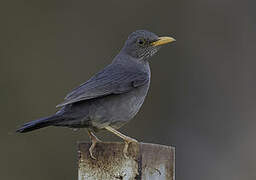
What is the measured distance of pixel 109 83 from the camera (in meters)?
6.26

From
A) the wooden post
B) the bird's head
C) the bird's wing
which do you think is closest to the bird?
the bird's wing

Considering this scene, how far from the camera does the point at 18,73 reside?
10391mm

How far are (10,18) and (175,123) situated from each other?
351 cm

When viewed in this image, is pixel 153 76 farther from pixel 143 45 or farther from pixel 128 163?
pixel 128 163

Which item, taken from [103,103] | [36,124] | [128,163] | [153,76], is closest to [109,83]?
[103,103]

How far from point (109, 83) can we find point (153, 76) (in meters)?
4.93

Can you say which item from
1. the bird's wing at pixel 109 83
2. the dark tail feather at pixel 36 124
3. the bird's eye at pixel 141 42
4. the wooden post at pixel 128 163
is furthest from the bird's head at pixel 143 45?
the wooden post at pixel 128 163

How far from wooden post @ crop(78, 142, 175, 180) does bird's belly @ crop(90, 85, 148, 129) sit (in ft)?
3.44

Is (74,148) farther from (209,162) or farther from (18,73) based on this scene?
(209,162)

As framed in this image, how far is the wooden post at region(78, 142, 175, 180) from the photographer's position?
4.70 meters

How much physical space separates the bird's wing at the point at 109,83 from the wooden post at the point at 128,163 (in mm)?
920

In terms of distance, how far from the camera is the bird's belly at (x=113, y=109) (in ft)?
20.0

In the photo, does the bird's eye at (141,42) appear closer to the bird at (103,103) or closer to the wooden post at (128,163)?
the bird at (103,103)

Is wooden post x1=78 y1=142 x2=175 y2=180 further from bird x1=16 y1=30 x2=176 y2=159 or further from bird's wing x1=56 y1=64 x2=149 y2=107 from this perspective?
bird's wing x1=56 y1=64 x2=149 y2=107
